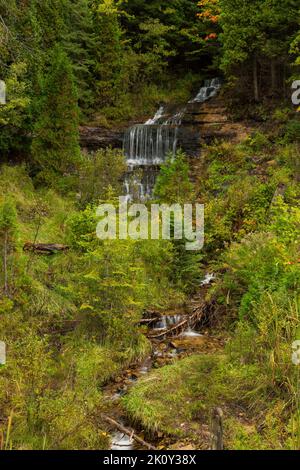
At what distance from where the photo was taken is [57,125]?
15.7 meters

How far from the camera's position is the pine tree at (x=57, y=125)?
15594mm

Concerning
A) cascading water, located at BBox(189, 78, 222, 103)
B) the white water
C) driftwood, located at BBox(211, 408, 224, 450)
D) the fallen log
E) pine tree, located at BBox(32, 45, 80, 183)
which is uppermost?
cascading water, located at BBox(189, 78, 222, 103)

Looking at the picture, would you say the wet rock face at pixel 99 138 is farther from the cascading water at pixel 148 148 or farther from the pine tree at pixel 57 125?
the pine tree at pixel 57 125

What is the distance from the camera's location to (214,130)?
1977cm

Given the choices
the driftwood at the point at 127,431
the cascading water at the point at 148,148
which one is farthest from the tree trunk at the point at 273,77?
the driftwood at the point at 127,431

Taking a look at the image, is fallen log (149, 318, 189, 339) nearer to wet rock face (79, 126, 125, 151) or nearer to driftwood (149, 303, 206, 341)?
driftwood (149, 303, 206, 341)

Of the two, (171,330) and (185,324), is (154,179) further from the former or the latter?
(171,330)

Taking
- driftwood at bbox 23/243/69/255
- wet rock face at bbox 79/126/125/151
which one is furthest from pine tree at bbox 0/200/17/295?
wet rock face at bbox 79/126/125/151

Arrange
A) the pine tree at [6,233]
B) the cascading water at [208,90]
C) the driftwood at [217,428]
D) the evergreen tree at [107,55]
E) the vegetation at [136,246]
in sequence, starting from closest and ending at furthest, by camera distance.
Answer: the driftwood at [217,428]
the vegetation at [136,246]
the pine tree at [6,233]
the evergreen tree at [107,55]
the cascading water at [208,90]

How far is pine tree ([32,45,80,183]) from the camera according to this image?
1559cm

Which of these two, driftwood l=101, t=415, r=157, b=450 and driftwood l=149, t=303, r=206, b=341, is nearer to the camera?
driftwood l=101, t=415, r=157, b=450

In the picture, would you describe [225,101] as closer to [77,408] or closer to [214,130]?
[214,130]

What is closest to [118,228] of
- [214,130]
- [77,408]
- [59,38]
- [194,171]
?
[77,408]

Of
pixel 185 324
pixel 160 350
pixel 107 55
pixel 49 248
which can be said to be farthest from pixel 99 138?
pixel 160 350
